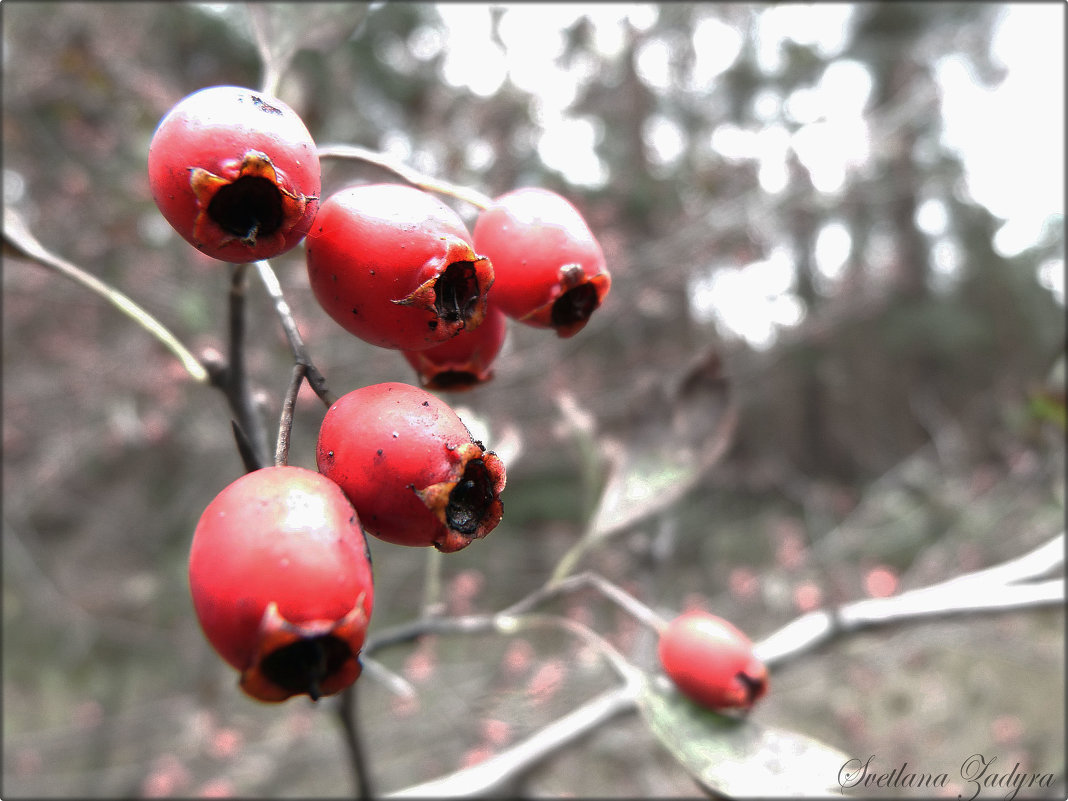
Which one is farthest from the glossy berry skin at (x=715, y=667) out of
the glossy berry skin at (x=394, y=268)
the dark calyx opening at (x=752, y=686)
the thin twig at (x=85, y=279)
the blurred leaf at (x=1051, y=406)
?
the blurred leaf at (x=1051, y=406)

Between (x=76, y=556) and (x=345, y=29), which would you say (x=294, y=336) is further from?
(x=76, y=556)

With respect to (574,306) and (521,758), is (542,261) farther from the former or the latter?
(521,758)

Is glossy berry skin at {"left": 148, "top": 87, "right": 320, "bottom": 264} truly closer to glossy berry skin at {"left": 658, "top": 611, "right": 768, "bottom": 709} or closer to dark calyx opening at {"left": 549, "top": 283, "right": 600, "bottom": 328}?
dark calyx opening at {"left": 549, "top": 283, "right": 600, "bottom": 328}

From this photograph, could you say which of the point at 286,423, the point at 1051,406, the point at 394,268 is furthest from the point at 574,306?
the point at 1051,406

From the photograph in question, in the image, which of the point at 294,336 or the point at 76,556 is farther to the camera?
the point at 76,556

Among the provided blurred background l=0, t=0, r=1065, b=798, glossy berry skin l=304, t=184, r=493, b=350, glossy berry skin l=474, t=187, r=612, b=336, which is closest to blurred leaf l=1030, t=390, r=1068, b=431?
blurred background l=0, t=0, r=1065, b=798

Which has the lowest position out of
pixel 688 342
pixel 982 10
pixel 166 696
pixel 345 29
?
pixel 345 29

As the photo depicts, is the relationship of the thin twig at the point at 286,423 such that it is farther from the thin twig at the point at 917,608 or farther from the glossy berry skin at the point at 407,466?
the thin twig at the point at 917,608

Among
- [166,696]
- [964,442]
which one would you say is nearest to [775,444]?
[964,442]
